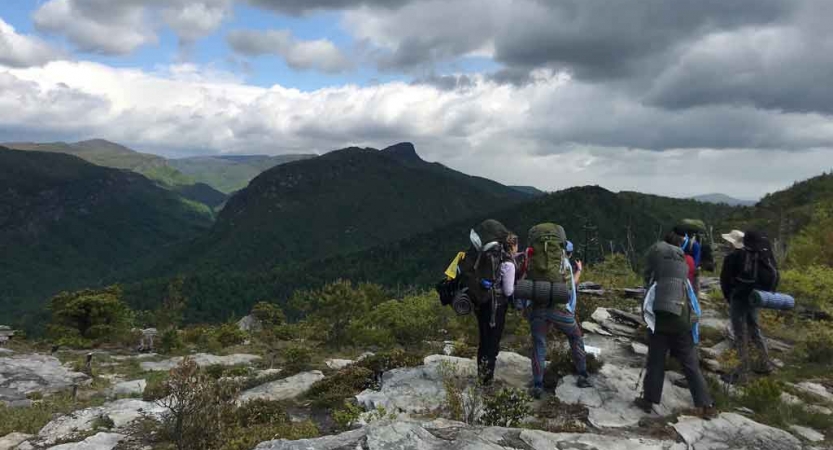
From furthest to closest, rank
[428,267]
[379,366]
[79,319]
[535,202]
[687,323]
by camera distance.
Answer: [535,202] → [428,267] → [79,319] → [379,366] → [687,323]

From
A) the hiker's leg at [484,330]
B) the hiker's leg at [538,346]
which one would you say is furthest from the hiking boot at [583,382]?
the hiker's leg at [484,330]

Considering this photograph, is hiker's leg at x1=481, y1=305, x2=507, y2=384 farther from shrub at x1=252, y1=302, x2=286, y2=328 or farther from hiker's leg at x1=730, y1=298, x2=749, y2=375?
shrub at x1=252, y1=302, x2=286, y2=328

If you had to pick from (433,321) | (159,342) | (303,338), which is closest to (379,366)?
(433,321)

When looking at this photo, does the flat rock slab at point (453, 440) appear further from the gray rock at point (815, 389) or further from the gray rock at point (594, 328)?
the gray rock at point (594, 328)

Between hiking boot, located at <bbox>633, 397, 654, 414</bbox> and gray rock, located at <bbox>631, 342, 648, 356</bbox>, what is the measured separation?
2607 millimetres

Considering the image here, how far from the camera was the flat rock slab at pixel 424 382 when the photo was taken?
Result: 7.40 meters

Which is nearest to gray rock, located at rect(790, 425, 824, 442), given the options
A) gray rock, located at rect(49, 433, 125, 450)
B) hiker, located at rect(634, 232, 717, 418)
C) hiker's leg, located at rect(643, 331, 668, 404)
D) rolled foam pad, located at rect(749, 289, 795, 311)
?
hiker, located at rect(634, 232, 717, 418)

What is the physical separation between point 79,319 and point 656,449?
2375 centimetres

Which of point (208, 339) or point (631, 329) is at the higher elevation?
point (631, 329)

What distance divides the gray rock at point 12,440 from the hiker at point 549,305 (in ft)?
25.4

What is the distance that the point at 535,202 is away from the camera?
575 feet

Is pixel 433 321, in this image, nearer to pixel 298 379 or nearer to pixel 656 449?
pixel 298 379

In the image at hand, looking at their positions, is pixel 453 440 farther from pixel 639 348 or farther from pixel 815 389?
pixel 815 389

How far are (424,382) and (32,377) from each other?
11.5 metres
